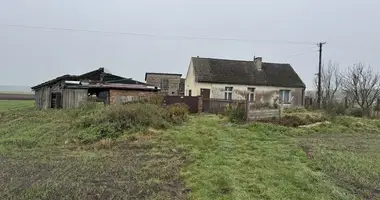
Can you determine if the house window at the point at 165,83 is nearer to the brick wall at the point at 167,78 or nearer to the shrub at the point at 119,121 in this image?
the brick wall at the point at 167,78

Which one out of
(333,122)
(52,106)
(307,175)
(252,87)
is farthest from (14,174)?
(252,87)

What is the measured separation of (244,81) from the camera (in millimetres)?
29734

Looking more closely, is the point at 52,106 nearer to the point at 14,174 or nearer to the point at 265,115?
the point at 265,115

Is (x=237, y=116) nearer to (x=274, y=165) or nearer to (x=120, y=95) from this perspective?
(x=274, y=165)

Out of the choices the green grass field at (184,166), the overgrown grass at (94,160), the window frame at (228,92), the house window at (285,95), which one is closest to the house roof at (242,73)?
the window frame at (228,92)

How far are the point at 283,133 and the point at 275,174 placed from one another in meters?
7.09

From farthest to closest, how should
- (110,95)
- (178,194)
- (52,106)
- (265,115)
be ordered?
(52,106) < (110,95) < (265,115) < (178,194)

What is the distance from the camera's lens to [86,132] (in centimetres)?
1095

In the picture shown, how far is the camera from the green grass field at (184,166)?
5.27 metres

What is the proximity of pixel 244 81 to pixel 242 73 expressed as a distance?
1.34 m

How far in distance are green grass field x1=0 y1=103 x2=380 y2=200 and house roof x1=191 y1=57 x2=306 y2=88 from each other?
17299 mm

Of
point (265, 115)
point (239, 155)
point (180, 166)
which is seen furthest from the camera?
point (265, 115)

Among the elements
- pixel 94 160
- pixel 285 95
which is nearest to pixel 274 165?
pixel 94 160

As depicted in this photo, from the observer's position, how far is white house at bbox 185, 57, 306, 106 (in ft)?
95.3
